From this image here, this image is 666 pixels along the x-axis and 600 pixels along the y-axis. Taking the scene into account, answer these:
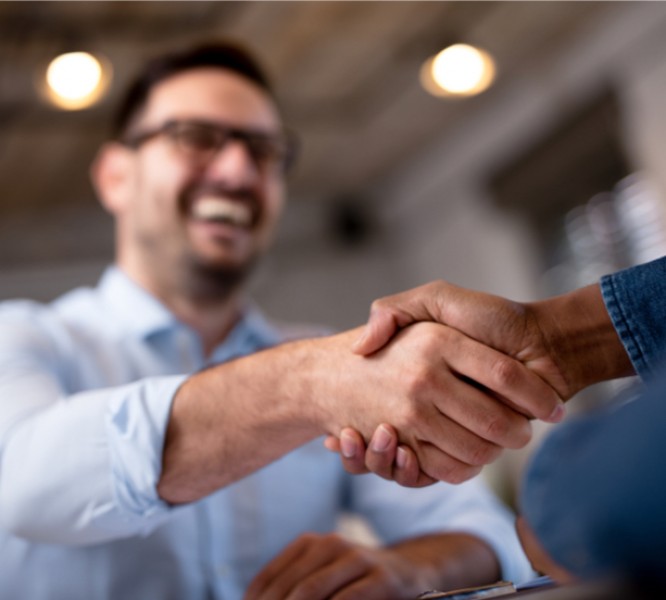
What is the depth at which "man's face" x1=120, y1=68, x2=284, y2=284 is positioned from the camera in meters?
1.74

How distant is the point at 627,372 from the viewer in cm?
90

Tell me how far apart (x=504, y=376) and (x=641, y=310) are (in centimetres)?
15

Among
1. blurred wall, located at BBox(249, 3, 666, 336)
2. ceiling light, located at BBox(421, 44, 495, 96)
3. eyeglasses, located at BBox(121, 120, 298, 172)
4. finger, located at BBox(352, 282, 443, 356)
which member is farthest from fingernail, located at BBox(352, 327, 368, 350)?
blurred wall, located at BBox(249, 3, 666, 336)

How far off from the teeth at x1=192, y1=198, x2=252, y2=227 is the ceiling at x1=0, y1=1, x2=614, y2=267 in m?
1.62

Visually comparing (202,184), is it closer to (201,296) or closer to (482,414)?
(201,296)

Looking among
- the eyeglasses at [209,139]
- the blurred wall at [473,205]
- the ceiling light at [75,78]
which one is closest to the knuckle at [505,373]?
the eyeglasses at [209,139]

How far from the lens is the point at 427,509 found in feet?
4.86

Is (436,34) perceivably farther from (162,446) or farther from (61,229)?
(162,446)

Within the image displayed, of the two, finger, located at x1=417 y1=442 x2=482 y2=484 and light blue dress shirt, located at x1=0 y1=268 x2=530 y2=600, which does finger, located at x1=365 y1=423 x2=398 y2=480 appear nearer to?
finger, located at x1=417 y1=442 x2=482 y2=484

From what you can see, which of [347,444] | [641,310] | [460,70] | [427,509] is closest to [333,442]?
[347,444]

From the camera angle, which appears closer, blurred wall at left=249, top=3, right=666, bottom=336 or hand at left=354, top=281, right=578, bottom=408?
hand at left=354, top=281, right=578, bottom=408

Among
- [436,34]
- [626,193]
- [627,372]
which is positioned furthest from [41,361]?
[626,193]

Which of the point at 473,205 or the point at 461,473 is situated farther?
the point at 473,205

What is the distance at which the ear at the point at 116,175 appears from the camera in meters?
1.88
